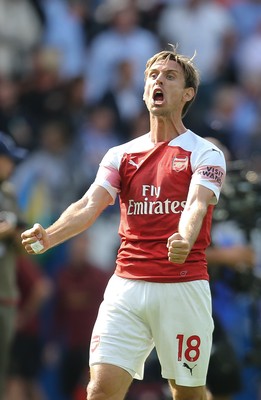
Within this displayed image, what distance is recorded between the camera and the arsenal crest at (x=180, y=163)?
7.10m

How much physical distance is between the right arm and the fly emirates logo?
0.86ft

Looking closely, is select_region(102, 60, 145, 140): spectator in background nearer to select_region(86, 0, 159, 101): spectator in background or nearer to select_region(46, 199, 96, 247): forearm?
select_region(86, 0, 159, 101): spectator in background

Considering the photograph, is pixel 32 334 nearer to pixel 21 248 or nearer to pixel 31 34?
pixel 21 248

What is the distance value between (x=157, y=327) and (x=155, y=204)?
0.77m

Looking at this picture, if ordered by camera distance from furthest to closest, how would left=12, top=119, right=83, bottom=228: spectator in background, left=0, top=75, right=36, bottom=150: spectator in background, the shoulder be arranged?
1. left=0, top=75, right=36, bottom=150: spectator in background
2. left=12, top=119, right=83, bottom=228: spectator in background
3. the shoulder

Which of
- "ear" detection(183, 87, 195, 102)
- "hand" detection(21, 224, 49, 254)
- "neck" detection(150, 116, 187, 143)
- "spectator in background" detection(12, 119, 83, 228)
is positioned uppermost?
"spectator in background" detection(12, 119, 83, 228)

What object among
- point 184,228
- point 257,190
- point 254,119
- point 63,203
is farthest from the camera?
point 254,119

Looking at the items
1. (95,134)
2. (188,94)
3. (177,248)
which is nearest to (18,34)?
(95,134)

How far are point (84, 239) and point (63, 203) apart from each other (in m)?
1.01

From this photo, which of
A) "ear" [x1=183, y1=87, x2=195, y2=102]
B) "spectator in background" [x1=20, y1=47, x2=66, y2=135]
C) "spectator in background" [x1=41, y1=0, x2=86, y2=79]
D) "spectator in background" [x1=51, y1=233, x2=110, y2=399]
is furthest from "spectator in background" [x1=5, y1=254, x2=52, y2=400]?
"ear" [x1=183, y1=87, x2=195, y2=102]

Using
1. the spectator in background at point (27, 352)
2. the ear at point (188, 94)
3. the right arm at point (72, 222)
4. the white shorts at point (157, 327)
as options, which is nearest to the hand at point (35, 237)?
the right arm at point (72, 222)

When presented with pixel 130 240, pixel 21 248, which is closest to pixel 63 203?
pixel 21 248

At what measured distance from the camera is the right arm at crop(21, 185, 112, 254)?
6.71 metres

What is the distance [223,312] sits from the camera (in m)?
9.93
